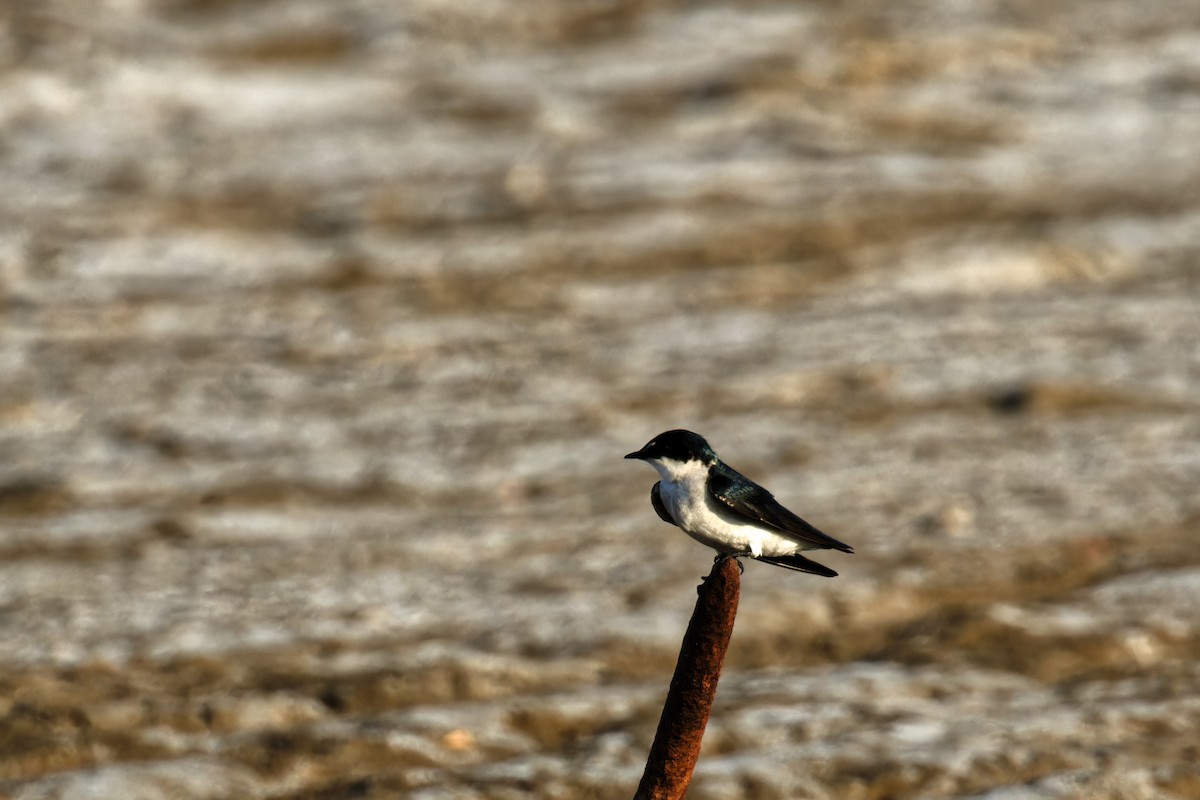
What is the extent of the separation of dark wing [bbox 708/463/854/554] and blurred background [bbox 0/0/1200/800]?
2.31 meters

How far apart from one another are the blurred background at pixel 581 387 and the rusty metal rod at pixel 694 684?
5.95 feet

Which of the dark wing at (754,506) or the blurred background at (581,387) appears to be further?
the blurred background at (581,387)

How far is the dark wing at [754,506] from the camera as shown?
399 centimetres

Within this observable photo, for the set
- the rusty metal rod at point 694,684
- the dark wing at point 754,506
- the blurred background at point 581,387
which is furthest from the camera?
the blurred background at point 581,387

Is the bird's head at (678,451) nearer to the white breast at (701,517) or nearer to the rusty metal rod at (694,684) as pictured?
the white breast at (701,517)

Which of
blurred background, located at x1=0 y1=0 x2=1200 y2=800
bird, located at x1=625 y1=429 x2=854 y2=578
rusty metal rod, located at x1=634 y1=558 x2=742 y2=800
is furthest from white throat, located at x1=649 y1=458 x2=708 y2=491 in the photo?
blurred background, located at x1=0 y1=0 x2=1200 y2=800

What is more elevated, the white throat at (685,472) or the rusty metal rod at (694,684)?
the white throat at (685,472)

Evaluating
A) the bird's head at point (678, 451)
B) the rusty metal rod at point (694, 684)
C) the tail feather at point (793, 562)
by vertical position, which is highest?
the bird's head at point (678, 451)

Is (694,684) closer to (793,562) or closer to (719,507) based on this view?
(793,562)

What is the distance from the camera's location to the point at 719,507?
3.99 metres

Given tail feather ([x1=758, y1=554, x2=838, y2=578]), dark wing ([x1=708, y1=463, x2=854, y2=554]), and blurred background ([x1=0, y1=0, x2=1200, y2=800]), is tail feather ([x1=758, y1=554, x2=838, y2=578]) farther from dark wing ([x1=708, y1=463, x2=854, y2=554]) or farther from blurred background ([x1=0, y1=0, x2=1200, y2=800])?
blurred background ([x1=0, y1=0, x2=1200, y2=800])

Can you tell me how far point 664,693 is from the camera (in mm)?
6930

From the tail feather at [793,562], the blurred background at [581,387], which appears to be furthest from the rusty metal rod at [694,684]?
the blurred background at [581,387]

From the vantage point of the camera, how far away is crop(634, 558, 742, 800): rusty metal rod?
410 centimetres
